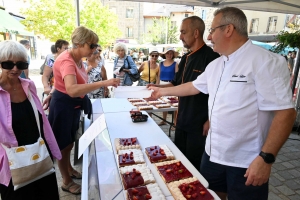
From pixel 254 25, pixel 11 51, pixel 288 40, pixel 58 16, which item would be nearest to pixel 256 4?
pixel 288 40

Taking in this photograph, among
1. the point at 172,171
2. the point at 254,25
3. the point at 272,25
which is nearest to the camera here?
the point at 172,171

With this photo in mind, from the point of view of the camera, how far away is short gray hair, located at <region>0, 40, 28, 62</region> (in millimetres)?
1554

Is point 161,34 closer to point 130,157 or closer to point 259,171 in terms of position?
point 130,157

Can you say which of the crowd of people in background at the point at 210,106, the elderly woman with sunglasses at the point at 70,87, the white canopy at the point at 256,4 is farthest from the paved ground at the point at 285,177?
the white canopy at the point at 256,4

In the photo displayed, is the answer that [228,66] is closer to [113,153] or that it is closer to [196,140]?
[196,140]

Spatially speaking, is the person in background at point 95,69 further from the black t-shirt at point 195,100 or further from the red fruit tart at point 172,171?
the red fruit tart at point 172,171

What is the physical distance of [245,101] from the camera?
1314 mm

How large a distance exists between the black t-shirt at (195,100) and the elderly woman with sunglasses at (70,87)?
84 cm

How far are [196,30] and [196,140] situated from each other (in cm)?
123

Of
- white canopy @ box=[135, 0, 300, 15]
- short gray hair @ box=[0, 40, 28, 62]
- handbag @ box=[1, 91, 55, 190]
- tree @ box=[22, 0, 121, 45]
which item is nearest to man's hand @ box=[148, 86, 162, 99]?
handbag @ box=[1, 91, 55, 190]

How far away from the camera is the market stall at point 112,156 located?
1285 mm

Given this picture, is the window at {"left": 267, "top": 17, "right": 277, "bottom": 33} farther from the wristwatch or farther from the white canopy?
the wristwatch

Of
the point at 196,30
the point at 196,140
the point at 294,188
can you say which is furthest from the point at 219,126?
the point at 294,188

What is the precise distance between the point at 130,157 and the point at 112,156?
0.17 metres
